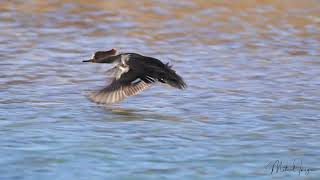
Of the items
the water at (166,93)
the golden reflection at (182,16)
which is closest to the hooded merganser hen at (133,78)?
the water at (166,93)

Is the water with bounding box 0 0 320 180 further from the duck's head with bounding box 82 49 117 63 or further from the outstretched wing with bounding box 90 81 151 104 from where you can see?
the duck's head with bounding box 82 49 117 63

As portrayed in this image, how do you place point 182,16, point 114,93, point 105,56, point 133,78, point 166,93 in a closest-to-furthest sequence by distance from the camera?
1. point 114,93
2. point 133,78
3. point 105,56
4. point 166,93
5. point 182,16

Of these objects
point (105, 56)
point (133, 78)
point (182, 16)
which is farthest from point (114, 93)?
point (182, 16)

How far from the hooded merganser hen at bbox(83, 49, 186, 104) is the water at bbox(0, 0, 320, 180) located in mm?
189

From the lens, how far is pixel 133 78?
Result: 8.08 metres

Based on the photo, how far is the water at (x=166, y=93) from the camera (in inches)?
260

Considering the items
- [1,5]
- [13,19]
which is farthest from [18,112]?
[1,5]

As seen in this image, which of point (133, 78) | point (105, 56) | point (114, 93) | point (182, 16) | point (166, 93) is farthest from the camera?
point (182, 16)

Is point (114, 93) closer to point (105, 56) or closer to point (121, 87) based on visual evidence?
point (121, 87)

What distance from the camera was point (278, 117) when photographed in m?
7.94

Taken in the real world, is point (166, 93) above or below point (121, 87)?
below

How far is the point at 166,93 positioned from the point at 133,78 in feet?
3.16

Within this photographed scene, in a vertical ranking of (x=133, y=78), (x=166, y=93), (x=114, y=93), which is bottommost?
(x=166, y=93)

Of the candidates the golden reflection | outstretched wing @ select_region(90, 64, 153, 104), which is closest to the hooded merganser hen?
outstretched wing @ select_region(90, 64, 153, 104)
